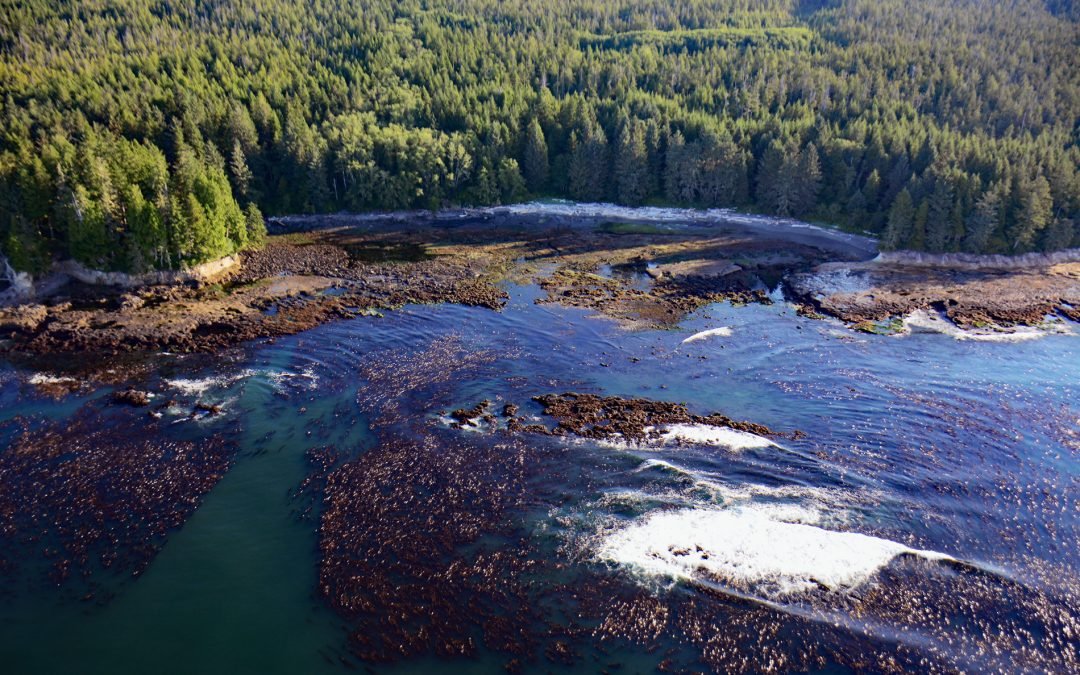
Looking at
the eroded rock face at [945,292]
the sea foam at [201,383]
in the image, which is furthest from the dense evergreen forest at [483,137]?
the sea foam at [201,383]

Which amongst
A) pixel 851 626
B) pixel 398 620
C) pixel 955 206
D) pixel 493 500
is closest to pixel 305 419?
pixel 493 500

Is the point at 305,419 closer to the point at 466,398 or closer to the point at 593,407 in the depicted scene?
the point at 466,398

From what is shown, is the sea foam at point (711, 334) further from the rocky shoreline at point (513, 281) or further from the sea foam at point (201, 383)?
the sea foam at point (201, 383)

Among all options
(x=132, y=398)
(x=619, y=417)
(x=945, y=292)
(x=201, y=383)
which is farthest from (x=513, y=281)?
(x=945, y=292)

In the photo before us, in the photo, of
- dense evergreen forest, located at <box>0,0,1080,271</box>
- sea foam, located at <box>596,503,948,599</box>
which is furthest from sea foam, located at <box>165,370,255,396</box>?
sea foam, located at <box>596,503,948,599</box>

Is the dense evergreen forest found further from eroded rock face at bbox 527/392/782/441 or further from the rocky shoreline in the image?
eroded rock face at bbox 527/392/782/441

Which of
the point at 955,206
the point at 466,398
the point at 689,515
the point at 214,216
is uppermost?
the point at 214,216
